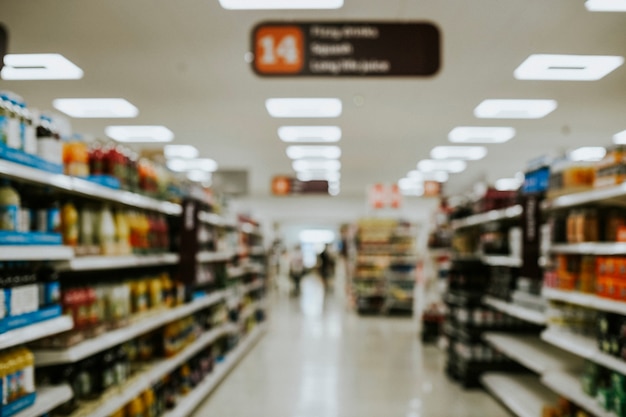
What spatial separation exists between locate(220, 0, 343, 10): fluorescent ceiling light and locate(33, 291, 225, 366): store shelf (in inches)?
108

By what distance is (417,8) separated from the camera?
484 centimetres

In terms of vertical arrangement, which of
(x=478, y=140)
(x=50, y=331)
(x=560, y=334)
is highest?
(x=478, y=140)

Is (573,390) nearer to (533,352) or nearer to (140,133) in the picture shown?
(533,352)

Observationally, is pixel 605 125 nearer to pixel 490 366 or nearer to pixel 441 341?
pixel 441 341

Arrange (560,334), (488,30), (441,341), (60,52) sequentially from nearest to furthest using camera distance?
(560,334), (488,30), (60,52), (441,341)

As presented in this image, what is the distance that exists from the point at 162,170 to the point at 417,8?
2.75 m

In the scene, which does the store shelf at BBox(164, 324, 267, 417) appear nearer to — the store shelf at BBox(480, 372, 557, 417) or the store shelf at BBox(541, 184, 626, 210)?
the store shelf at BBox(480, 372, 557, 417)

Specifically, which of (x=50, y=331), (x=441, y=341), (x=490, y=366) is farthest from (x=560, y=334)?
(x=441, y=341)

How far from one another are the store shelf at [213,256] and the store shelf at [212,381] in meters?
1.32

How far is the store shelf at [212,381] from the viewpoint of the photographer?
4.95 m

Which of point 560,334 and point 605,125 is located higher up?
point 605,125

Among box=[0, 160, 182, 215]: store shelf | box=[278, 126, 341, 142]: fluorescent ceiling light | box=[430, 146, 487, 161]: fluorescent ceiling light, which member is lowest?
box=[0, 160, 182, 215]: store shelf

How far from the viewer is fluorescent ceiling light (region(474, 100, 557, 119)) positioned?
7.97 meters

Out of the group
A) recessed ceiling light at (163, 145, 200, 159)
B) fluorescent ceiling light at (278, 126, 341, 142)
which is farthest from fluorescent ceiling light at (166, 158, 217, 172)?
fluorescent ceiling light at (278, 126, 341, 142)
